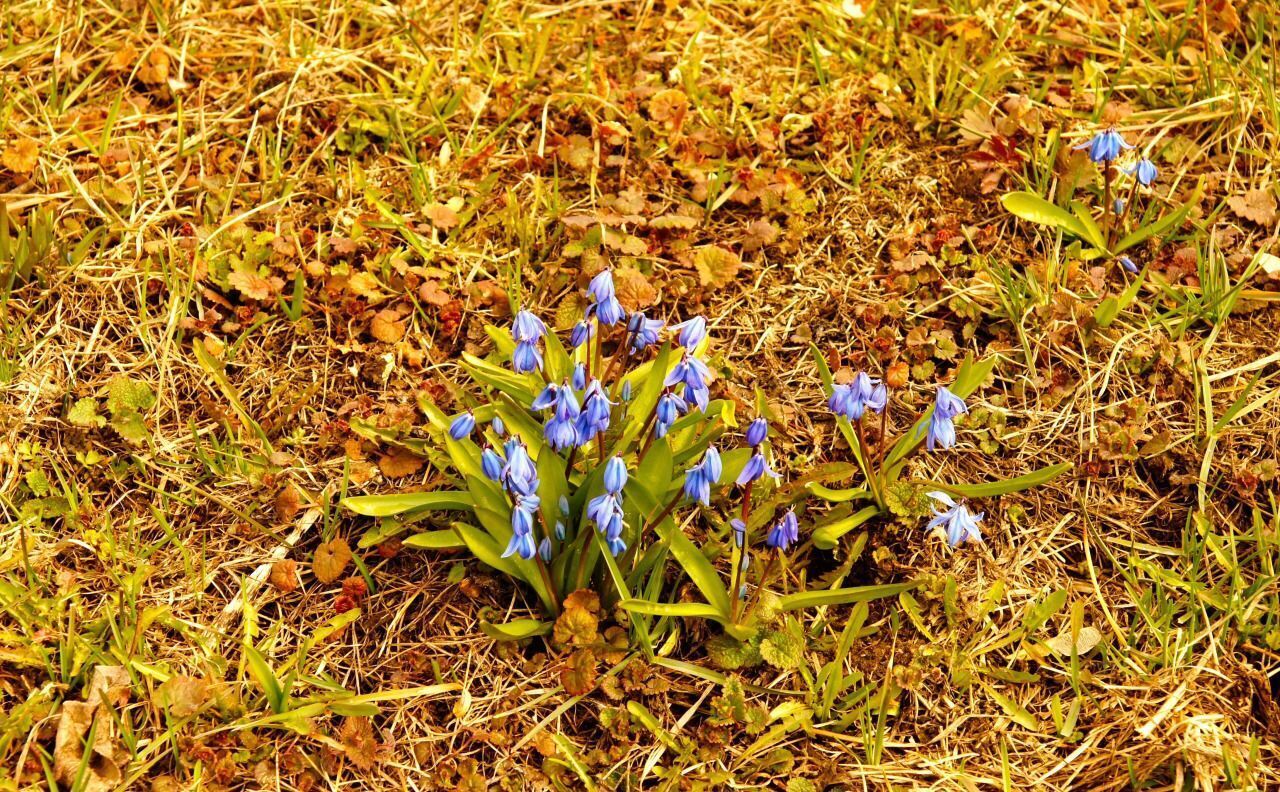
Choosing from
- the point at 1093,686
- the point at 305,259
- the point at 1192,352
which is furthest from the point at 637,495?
the point at 1192,352

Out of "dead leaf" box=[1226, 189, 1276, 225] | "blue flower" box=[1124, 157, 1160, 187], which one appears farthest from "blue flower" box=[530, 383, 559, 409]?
"dead leaf" box=[1226, 189, 1276, 225]

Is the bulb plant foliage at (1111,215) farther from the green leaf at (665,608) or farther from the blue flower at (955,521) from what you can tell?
the green leaf at (665,608)

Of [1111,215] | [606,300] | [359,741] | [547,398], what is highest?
[606,300]

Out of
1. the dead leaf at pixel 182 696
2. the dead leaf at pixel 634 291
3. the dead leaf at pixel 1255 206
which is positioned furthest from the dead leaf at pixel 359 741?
the dead leaf at pixel 1255 206

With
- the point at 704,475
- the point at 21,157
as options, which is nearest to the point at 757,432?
the point at 704,475

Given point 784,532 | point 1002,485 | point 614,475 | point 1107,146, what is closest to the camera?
point 614,475

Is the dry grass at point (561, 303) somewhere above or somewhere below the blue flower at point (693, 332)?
below

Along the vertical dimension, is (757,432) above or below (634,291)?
above

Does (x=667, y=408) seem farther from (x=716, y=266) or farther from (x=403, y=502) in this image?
(x=716, y=266)
